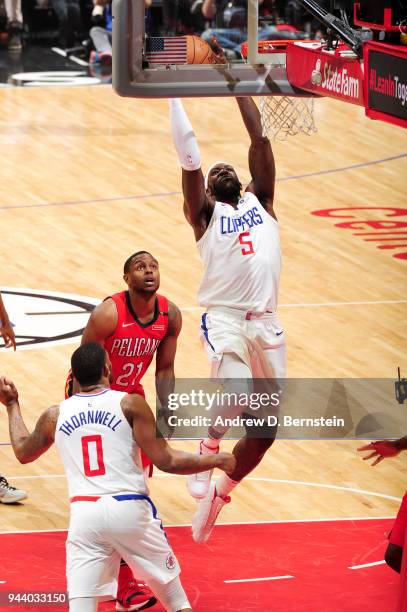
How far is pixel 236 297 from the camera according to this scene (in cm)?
807

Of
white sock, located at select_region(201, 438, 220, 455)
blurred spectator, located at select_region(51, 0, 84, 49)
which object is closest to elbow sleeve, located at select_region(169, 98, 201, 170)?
white sock, located at select_region(201, 438, 220, 455)

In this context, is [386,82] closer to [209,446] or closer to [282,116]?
[282,116]

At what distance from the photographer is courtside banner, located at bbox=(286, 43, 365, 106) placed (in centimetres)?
687

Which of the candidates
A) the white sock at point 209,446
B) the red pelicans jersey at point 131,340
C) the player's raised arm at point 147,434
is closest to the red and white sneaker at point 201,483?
the white sock at point 209,446

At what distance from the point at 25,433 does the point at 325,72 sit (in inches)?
94.9

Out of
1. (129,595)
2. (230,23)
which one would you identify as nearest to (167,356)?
(129,595)

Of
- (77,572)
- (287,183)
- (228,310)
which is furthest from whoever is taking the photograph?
(287,183)

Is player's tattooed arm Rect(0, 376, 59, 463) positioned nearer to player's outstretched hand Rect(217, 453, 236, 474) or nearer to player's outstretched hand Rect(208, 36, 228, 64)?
player's outstretched hand Rect(217, 453, 236, 474)

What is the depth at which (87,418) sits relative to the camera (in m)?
6.35

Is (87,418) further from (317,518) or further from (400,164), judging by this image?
(400,164)

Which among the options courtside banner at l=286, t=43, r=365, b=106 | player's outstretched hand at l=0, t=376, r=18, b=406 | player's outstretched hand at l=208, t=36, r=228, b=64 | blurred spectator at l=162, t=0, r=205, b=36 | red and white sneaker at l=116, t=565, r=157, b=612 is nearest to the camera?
player's outstretched hand at l=0, t=376, r=18, b=406

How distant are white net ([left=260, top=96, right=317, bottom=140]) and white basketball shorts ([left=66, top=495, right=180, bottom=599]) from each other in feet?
9.05

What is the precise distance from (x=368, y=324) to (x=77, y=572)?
658 centimetres

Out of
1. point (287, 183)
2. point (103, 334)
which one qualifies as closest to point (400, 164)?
point (287, 183)
